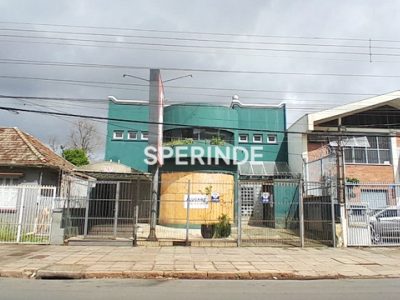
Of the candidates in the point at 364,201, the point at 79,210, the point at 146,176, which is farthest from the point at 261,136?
the point at 79,210

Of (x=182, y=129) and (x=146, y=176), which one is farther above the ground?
(x=182, y=129)

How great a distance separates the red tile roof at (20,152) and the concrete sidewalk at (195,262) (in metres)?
5.35

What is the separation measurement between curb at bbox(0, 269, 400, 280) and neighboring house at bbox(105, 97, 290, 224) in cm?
839

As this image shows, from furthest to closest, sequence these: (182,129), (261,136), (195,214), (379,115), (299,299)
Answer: (261,136), (379,115), (182,129), (195,214), (299,299)

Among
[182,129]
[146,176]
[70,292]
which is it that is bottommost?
[70,292]

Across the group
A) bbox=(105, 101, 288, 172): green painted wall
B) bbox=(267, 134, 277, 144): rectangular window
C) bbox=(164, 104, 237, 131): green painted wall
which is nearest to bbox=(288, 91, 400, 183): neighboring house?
bbox=(105, 101, 288, 172): green painted wall

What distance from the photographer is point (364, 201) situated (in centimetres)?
1795

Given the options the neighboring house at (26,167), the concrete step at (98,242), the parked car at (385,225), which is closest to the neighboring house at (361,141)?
the parked car at (385,225)

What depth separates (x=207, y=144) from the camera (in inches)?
1094

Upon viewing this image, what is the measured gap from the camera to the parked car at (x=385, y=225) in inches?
686

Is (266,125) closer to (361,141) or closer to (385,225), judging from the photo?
(361,141)

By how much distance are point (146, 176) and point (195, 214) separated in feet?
13.9

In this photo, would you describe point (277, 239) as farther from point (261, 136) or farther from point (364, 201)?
point (261, 136)

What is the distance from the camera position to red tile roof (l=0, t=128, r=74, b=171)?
2030 centimetres
